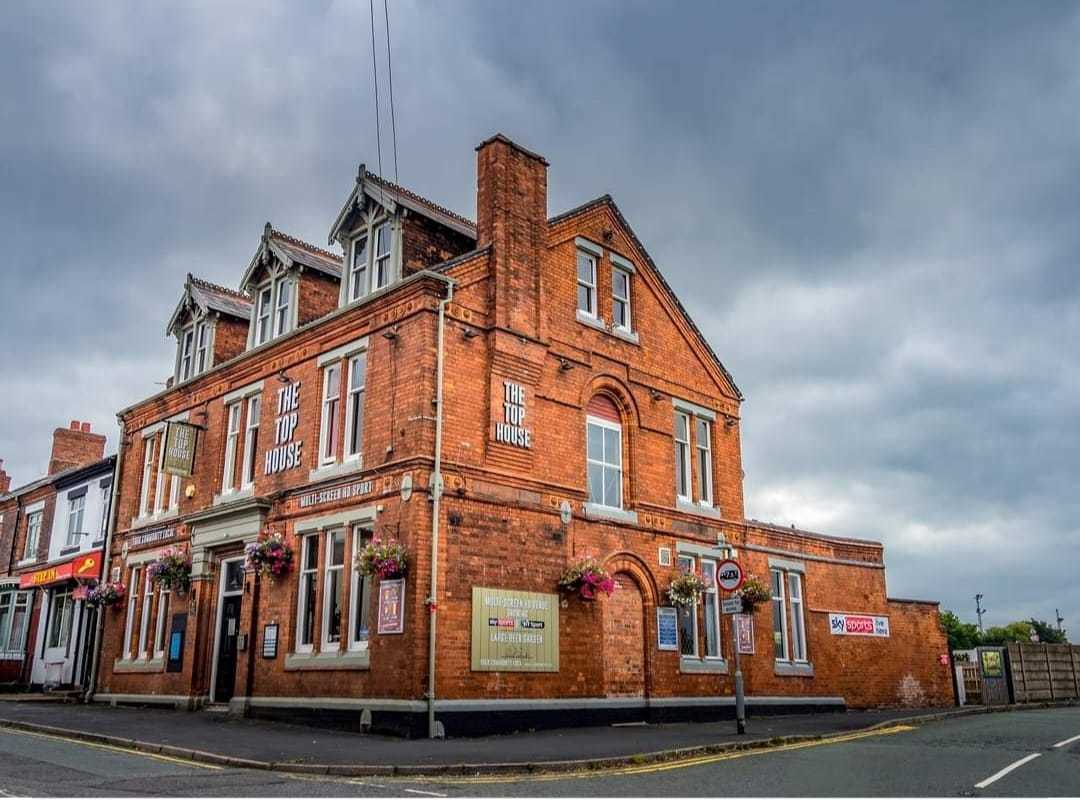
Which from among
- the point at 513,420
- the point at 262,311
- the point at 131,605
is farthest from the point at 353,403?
the point at 131,605

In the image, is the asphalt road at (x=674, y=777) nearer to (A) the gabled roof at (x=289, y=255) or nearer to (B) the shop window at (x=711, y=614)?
(B) the shop window at (x=711, y=614)

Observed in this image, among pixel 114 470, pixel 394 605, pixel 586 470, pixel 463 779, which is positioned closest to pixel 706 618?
pixel 586 470

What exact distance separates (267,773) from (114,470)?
21277 millimetres

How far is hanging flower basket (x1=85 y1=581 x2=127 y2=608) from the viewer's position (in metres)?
25.7

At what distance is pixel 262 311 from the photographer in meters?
24.6

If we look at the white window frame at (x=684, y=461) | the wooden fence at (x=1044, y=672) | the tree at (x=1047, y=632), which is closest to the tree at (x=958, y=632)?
the tree at (x=1047, y=632)

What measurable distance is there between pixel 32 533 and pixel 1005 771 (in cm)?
3528

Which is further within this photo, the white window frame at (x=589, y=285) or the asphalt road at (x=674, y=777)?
the white window frame at (x=589, y=285)

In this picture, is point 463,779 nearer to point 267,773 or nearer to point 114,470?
point 267,773

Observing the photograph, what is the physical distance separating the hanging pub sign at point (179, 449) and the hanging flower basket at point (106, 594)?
13.5ft

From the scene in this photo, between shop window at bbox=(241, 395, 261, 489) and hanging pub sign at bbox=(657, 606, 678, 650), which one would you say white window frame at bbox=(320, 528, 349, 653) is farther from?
hanging pub sign at bbox=(657, 606, 678, 650)

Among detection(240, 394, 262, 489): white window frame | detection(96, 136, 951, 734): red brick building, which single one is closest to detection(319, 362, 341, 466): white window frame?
detection(96, 136, 951, 734): red brick building

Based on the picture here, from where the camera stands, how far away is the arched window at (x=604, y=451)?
21.5m

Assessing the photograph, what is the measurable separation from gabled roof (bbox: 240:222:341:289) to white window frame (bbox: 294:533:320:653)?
293 inches
